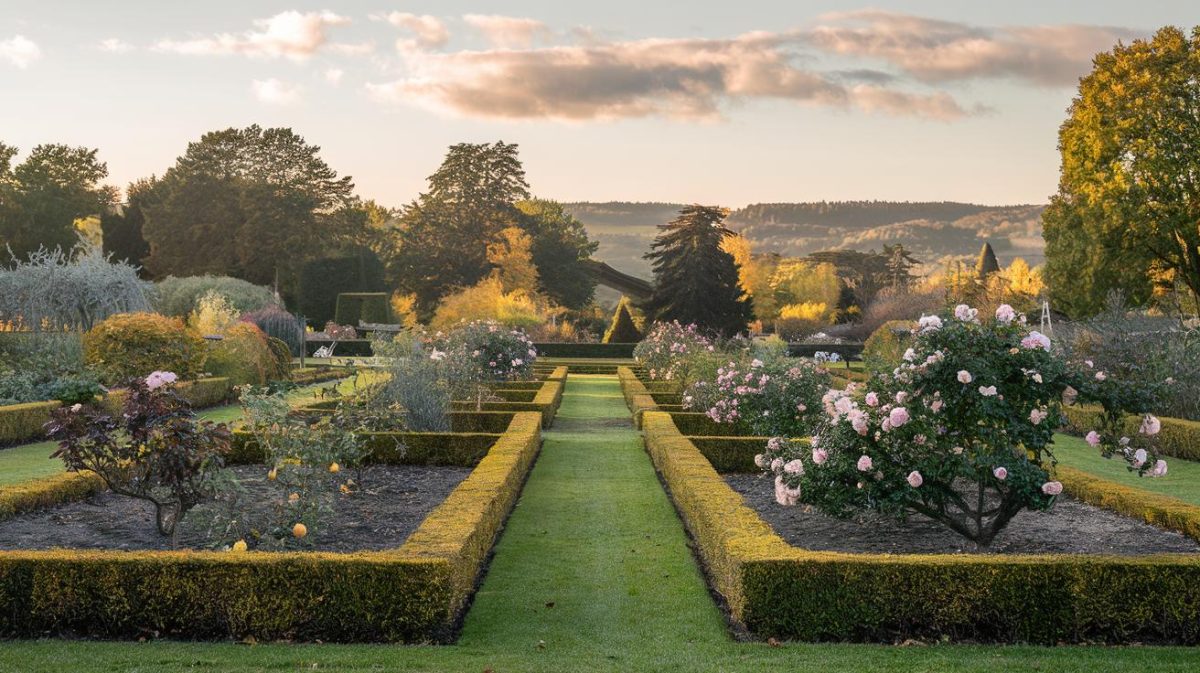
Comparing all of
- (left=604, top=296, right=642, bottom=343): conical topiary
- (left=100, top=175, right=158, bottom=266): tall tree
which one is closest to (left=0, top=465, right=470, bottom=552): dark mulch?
(left=604, top=296, right=642, bottom=343): conical topiary

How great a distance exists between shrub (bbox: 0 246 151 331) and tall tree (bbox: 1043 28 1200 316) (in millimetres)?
21904

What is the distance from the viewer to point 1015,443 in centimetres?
656

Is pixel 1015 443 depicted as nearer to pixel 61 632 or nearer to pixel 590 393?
pixel 61 632

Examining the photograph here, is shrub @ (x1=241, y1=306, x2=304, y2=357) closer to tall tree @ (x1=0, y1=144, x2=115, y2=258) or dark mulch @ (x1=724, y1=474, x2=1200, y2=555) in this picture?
dark mulch @ (x1=724, y1=474, x2=1200, y2=555)

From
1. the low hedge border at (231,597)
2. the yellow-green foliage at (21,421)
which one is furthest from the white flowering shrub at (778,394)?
the yellow-green foliage at (21,421)

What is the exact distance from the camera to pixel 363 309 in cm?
4528

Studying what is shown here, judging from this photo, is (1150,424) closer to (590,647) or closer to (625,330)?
(590,647)

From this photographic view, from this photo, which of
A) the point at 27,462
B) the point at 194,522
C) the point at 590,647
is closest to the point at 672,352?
the point at 27,462

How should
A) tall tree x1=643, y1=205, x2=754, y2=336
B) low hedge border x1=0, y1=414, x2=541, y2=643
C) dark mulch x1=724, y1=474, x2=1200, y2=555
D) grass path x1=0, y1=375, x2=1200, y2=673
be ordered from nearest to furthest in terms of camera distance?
grass path x1=0, y1=375, x2=1200, y2=673 → low hedge border x1=0, y1=414, x2=541, y2=643 → dark mulch x1=724, y1=474, x2=1200, y2=555 → tall tree x1=643, y1=205, x2=754, y2=336

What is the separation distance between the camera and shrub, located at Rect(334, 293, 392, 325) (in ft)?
148

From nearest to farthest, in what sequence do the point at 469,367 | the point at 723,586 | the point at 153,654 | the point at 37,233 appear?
1. the point at 153,654
2. the point at 723,586
3. the point at 469,367
4. the point at 37,233

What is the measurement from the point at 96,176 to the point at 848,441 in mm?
56885

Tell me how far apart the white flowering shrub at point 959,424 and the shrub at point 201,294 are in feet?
92.5

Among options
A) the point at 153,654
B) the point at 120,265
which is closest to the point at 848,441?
the point at 153,654
